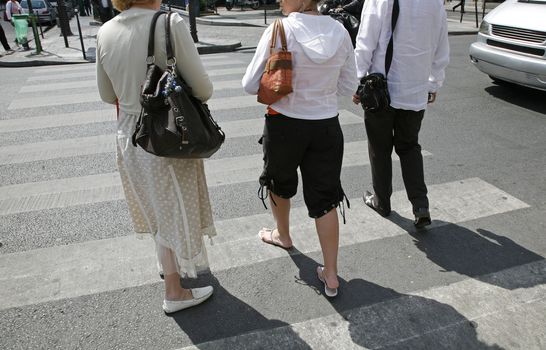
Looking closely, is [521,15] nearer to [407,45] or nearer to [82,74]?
[407,45]

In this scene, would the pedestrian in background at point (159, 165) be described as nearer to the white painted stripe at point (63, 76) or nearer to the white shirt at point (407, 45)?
the white shirt at point (407, 45)

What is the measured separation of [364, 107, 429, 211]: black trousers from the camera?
3.30 meters

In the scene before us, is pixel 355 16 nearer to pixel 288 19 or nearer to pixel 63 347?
pixel 288 19

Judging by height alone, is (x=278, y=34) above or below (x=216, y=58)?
above

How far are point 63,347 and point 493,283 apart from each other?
264 centimetres

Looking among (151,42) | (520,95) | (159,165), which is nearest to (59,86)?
(159,165)

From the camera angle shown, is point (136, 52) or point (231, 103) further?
point (231, 103)

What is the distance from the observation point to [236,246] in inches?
134

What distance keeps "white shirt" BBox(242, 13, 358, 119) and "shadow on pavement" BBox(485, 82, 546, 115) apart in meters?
5.22

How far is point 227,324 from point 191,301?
272 millimetres

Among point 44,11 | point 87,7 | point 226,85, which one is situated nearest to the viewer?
point 226,85

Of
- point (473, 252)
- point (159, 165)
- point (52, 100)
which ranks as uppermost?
point (159, 165)

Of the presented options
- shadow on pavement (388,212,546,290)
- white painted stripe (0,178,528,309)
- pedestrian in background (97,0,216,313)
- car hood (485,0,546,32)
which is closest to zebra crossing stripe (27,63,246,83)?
car hood (485,0,546,32)

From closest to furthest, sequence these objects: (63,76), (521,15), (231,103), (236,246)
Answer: (236,246) < (521,15) < (231,103) < (63,76)
